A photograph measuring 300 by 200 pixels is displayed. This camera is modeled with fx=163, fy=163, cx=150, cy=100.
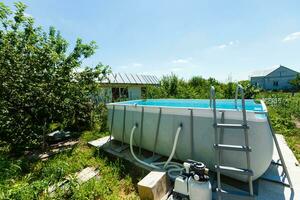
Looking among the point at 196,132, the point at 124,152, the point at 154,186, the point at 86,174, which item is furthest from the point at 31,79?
the point at 196,132

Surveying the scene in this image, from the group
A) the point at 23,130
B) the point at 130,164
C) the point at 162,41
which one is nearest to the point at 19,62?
the point at 23,130

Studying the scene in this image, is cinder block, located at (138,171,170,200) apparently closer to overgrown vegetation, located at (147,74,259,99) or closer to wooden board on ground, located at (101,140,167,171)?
wooden board on ground, located at (101,140,167,171)

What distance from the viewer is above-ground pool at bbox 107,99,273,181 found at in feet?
6.98

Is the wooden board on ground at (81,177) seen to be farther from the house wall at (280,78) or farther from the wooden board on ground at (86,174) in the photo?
the house wall at (280,78)

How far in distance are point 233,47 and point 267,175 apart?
9.80 meters

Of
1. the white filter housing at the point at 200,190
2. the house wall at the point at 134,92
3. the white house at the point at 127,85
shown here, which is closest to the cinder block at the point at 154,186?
the white filter housing at the point at 200,190

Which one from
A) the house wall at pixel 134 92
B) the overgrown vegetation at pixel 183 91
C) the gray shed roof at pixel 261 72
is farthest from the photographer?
the gray shed roof at pixel 261 72

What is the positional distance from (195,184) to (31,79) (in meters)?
4.32

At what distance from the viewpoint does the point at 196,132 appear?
261cm

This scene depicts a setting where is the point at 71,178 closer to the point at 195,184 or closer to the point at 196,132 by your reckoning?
the point at 195,184

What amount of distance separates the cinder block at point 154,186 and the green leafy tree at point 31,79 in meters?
3.36

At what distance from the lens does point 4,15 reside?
136 inches

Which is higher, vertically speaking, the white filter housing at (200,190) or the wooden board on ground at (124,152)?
the white filter housing at (200,190)

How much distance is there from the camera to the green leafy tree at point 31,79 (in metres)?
3.84
